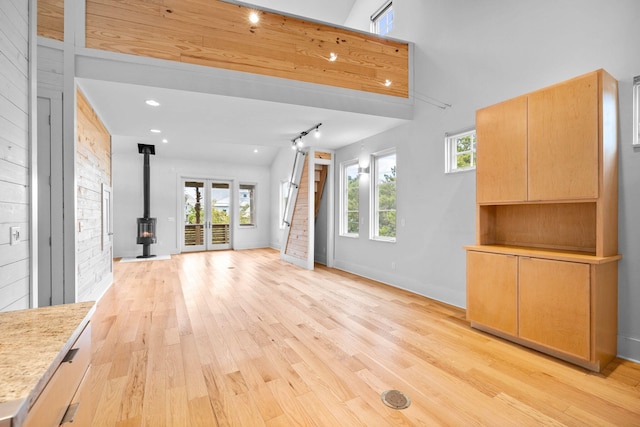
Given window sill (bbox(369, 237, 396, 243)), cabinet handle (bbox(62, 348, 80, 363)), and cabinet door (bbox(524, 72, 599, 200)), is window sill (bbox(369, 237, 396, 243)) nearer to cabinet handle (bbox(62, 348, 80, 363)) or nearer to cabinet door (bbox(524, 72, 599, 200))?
cabinet door (bbox(524, 72, 599, 200))

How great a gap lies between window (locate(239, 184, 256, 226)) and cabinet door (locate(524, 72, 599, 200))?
28.4 ft

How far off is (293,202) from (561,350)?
559cm

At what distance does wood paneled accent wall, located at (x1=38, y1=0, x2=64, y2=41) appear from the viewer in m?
2.89

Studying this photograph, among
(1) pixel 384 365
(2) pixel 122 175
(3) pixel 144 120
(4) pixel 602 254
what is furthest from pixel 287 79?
(2) pixel 122 175

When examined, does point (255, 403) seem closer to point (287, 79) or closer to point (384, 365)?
point (384, 365)

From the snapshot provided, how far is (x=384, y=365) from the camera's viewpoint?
2.38 meters

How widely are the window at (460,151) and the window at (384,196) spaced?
1188 millimetres

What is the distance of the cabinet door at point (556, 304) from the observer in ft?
7.50

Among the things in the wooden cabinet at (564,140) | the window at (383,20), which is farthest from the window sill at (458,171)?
the window at (383,20)

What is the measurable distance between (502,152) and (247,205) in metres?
8.48

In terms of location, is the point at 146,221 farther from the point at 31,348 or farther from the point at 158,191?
the point at 31,348

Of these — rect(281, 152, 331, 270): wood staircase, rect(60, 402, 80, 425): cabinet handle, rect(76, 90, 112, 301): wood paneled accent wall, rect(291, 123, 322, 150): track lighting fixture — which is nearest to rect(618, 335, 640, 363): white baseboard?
rect(60, 402, 80, 425): cabinet handle

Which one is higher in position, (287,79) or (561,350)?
(287,79)

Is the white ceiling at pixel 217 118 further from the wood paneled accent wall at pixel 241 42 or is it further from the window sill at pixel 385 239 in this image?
the window sill at pixel 385 239
